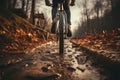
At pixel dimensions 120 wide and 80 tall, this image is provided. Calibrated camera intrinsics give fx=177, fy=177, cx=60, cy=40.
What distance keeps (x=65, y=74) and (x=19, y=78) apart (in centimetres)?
77

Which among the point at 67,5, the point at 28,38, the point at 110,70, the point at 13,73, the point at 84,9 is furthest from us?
the point at 84,9

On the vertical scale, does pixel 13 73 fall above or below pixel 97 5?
below

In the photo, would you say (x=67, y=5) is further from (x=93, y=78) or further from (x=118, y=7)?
(x=118, y=7)

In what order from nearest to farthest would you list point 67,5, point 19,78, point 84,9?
point 19,78 < point 67,5 < point 84,9

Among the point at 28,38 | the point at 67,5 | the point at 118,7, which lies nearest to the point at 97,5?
the point at 118,7

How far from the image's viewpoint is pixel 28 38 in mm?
10609

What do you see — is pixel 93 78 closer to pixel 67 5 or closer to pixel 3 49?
pixel 67 5

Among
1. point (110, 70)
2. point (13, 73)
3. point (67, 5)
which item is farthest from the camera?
point (67, 5)

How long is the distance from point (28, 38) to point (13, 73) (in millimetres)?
7731

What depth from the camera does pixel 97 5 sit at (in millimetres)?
64625

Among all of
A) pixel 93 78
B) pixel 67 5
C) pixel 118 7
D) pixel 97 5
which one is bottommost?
pixel 93 78

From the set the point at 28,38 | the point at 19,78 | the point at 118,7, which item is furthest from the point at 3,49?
the point at 118,7

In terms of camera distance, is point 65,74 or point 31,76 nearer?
point 31,76

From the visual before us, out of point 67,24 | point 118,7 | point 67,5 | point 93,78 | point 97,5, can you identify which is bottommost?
point 93,78
